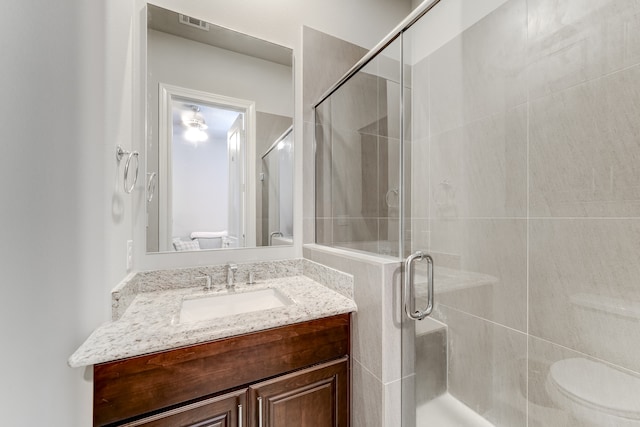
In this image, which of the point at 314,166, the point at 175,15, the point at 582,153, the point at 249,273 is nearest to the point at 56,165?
the point at 249,273

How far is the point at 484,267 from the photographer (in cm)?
122

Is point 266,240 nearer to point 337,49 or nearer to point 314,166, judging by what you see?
point 314,166

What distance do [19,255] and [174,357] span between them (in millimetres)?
513

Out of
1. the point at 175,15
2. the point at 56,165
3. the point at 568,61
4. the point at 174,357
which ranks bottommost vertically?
the point at 174,357

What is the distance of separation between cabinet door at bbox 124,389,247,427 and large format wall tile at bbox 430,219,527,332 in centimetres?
96

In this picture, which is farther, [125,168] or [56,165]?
[125,168]

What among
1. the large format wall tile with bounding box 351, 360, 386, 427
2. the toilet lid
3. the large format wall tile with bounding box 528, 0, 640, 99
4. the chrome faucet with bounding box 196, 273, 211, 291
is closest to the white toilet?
the toilet lid

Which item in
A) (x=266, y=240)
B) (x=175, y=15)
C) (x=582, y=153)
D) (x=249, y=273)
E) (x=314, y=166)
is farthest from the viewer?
(x=314, y=166)

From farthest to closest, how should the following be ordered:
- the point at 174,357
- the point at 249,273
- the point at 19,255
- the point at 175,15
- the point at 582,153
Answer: the point at 249,273
the point at 175,15
the point at 582,153
the point at 174,357
the point at 19,255

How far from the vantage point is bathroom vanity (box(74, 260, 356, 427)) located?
807mm

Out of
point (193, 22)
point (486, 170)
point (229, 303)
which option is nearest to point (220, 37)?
point (193, 22)

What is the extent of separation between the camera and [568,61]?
40.6 inches

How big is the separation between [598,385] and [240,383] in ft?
4.39

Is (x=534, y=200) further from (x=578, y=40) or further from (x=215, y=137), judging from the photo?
(x=215, y=137)
